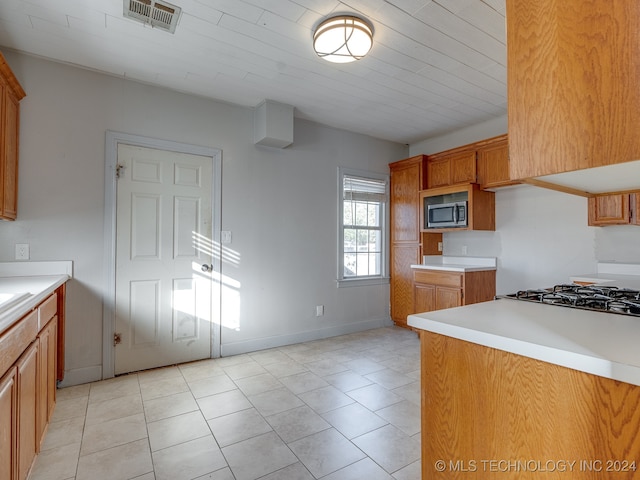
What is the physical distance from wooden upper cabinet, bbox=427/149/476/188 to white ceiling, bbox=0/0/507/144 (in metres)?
0.53

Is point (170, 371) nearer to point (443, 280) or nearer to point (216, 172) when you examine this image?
point (216, 172)

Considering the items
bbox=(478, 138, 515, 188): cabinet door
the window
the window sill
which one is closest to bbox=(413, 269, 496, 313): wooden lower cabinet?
the window sill

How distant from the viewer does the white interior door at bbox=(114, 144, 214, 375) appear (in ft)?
9.56

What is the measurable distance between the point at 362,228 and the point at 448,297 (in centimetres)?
142

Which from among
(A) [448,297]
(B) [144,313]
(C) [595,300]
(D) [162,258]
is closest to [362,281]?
(A) [448,297]

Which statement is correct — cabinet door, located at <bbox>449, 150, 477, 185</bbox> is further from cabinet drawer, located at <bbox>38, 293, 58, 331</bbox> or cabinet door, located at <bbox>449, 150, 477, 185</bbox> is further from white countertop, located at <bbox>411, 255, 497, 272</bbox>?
cabinet drawer, located at <bbox>38, 293, 58, 331</bbox>

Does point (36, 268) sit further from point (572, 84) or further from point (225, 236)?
point (572, 84)

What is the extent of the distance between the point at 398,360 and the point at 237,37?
3.15 metres

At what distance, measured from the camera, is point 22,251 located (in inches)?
99.0

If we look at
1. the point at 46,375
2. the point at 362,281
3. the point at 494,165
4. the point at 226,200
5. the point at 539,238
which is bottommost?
the point at 46,375

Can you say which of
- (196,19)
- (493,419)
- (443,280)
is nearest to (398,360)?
(443,280)

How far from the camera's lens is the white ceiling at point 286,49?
2078 millimetres

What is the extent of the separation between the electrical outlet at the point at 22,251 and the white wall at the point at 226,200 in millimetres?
39

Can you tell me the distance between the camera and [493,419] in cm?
98
